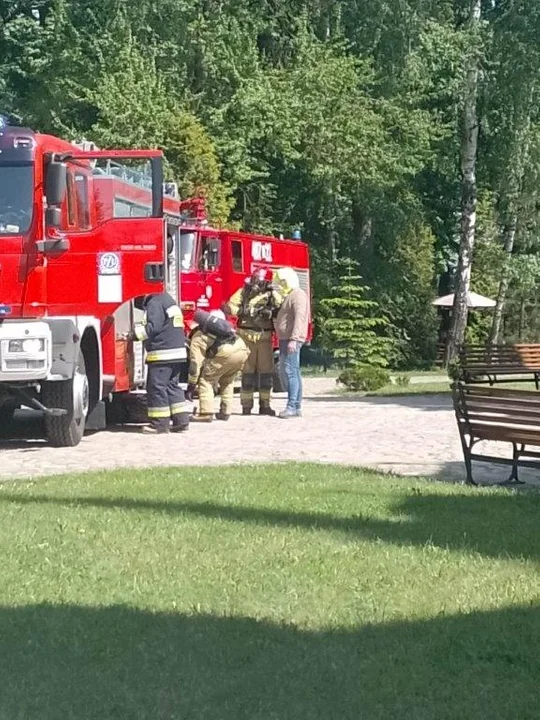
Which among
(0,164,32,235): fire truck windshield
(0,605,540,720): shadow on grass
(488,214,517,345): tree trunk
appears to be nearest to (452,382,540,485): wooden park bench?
(0,605,540,720): shadow on grass

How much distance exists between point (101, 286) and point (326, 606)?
918 cm

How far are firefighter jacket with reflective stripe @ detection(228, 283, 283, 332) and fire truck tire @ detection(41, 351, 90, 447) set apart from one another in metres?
4.05

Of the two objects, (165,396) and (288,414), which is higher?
(165,396)

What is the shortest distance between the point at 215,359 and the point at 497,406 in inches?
262

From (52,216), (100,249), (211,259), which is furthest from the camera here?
(211,259)

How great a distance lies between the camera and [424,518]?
8977 mm

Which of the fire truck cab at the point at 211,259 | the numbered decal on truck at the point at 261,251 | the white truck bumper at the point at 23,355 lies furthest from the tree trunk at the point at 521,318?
the white truck bumper at the point at 23,355

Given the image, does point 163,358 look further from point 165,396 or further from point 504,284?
point 504,284

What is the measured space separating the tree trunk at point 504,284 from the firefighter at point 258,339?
73.6 ft

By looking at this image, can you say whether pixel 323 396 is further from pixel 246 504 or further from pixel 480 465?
pixel 246 504

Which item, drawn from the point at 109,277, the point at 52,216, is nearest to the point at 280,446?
the point at 109,277

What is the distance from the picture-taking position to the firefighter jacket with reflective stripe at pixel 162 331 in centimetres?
1552

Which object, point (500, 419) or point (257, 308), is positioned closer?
point (500, 419)

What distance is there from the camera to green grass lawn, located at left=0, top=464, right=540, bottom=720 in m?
5.00
